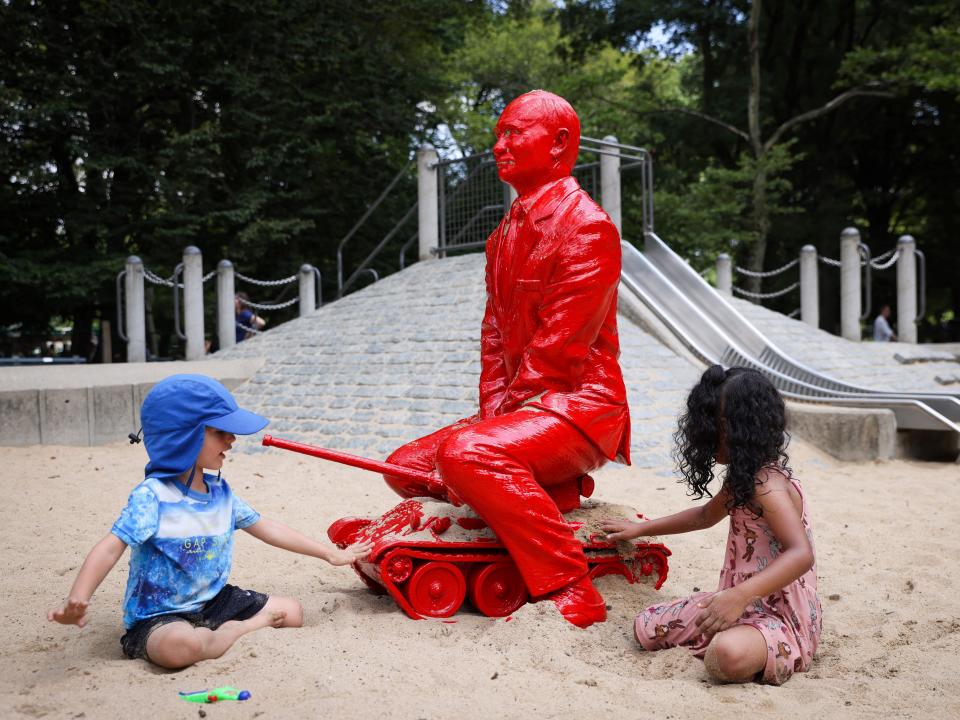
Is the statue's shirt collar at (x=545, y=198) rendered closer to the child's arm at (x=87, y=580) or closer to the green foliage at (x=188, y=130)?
the child's arm at (x=87, y=580)

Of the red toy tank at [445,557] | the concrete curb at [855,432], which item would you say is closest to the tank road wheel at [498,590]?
the red toy tank at [445,557]

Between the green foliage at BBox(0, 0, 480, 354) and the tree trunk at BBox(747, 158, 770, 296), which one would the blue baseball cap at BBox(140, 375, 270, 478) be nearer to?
the green foliage at BBox(0, 0, 480, 354)

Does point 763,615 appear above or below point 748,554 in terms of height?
below

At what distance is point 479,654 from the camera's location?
2980 mm

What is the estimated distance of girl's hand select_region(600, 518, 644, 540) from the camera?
11.3ft

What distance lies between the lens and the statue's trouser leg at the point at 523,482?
320 centimetres

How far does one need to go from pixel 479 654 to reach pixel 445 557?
1.57ft

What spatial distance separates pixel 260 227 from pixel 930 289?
18.3 m

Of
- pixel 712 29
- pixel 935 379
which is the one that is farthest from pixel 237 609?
pixel 712 29

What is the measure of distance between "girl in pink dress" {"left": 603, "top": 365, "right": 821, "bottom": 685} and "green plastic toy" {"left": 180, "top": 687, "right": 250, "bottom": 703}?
4.49ft

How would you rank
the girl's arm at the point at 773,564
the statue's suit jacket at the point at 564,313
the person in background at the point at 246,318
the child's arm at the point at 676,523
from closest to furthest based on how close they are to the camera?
the girl's arm at the point at 773,564, the child's arm at the point at 676,523, the statue's suit jacket at the point at 564,313, the person in background at the point at 246,318

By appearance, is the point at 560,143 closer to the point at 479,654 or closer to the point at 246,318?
the point at 479,654

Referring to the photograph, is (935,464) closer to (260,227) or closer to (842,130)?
(260,227)

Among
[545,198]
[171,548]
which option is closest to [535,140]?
[545,198]
